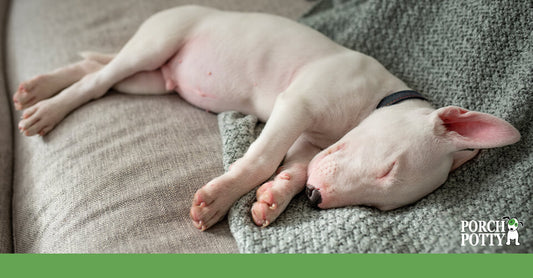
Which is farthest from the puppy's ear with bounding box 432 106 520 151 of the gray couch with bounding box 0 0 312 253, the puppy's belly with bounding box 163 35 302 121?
the gray couch with bounding box 0 0 312 253

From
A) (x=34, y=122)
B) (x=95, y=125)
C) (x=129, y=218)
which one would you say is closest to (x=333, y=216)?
(x=129, y=218)

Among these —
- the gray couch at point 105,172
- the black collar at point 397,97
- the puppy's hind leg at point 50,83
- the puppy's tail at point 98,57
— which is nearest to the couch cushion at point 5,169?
the gray couch at point 105,172

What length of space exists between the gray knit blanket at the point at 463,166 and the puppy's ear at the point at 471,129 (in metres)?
0.11

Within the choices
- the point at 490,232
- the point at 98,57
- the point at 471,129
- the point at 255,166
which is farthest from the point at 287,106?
the point at 98,57

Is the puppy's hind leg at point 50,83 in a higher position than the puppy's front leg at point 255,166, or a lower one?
lower

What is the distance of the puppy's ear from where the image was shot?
4.11 ft

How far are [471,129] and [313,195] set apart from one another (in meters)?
0.50

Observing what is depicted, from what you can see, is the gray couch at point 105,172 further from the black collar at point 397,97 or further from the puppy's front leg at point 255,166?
the black collar at point 397,97

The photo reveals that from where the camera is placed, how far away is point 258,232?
1237mm

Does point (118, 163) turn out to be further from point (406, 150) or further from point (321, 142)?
point (406, 150)

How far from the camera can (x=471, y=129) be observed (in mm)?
1344

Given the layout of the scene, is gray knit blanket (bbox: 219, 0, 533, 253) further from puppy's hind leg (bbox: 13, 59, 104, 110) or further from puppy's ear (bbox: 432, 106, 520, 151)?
puppy's hind leg (bbox: 13, 59, 104, 110)

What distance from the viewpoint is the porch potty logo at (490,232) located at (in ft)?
3.74

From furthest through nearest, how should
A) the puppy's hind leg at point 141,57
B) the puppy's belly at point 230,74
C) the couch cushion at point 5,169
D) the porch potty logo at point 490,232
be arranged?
the puppy's hind leg at point 141,57
the puppy's belly at point 230,74
the couch cushion at point 5,169
the porch potty logo at point 490,232
